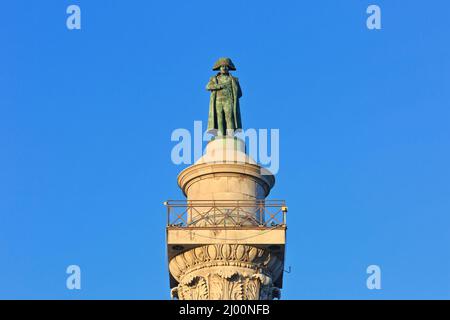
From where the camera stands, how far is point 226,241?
60.2 meters

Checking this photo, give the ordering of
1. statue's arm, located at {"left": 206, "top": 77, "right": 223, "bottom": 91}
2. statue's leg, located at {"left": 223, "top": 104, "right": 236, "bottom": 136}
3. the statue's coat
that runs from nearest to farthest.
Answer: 1. statue's leg, located at {"left": 223, "top": 104, "right": 236, "bottom": 136}
2. the statue's coat
3. statue's arm, located at {"left": 206, "top": 77, "right": 223, "bottom": 91}

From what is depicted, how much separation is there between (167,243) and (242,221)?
3.00 m

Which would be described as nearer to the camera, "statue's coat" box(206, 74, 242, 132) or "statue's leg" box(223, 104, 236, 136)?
"statue's leg" box(223, 104, 236, 136)

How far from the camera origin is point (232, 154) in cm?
6278

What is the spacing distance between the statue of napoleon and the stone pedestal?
7.36ft

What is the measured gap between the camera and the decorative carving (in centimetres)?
6006

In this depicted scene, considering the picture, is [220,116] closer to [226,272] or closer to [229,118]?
[229,118]

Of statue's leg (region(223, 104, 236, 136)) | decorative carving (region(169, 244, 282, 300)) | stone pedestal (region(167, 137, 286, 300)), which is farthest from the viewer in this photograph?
statue's leg (region(223, 104, 236, 136))

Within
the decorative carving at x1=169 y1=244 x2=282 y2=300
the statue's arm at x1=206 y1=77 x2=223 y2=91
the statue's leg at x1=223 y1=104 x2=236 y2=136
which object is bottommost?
the decorative carving at x1=169 y1=244 x2=282 y2=300

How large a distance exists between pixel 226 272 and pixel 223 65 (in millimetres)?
9732

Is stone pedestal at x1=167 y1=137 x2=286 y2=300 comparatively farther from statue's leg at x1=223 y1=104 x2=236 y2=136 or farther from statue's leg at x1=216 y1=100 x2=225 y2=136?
statue's leg at x1=216 y1=100 x2=225 y2=136

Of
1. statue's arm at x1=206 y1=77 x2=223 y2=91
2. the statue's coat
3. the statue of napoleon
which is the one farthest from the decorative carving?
statue's arm at x1=206 y1=77 x2=223 y2=91

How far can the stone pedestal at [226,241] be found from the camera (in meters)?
60.2
